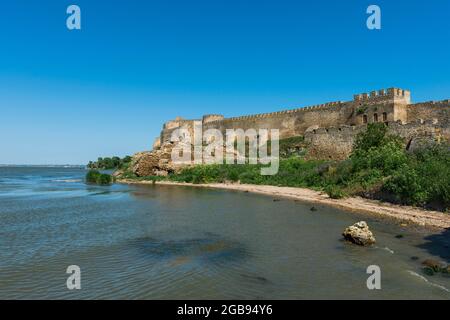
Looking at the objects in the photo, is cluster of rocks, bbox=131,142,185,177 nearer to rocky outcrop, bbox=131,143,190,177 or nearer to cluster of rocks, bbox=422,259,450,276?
rocky outcrop, bbox=131,143,190,177

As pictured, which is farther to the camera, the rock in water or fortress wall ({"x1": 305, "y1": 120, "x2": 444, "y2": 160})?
fortress wall ({"x1": 305, "y1": 120, "x2": 444, "y2": 160})

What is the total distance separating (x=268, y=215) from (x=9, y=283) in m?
9.50

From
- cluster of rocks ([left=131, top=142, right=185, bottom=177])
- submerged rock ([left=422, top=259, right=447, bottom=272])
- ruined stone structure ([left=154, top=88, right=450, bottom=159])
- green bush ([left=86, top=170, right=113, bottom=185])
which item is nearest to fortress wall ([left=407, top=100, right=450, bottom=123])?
ruined stone structure ([left=154, top=88, right=450, bottom=159])

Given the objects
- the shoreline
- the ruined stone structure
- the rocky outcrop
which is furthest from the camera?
the rocky outcrop

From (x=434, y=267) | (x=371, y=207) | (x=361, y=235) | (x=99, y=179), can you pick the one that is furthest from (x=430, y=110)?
(x=99, y=179)

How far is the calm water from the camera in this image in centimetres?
656

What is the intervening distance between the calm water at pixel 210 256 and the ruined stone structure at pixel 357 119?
1242 cm

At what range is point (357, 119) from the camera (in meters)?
33.2

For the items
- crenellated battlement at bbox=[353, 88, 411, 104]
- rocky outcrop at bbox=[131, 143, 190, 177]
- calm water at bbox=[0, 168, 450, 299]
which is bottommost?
calm water at bbox=[0, 168, 450, 299]

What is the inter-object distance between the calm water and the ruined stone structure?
489 inches
